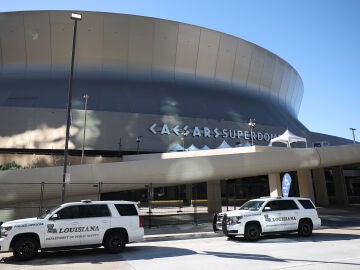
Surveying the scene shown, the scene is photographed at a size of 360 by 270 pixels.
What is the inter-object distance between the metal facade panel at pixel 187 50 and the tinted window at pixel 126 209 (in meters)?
41.9

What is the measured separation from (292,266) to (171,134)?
1518 inches

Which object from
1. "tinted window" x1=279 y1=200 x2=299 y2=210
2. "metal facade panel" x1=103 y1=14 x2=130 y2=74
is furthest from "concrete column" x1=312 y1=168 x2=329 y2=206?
"metal facade panel" x1=103 y1=14 x2=130 y2=74

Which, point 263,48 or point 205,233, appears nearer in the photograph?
point 205,233

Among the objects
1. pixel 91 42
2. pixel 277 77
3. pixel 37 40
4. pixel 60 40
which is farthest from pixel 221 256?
pixel 277 77

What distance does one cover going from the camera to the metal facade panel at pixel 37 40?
158 ft

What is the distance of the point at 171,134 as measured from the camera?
47156 millimetres

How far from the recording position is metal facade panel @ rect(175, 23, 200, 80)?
171 feet

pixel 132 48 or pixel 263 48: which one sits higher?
pixel 263 48

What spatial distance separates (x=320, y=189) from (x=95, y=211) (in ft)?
113

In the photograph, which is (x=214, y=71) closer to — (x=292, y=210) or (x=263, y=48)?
(x=263, y=48)

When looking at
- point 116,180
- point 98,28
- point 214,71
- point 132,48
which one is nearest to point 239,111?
point 214,71

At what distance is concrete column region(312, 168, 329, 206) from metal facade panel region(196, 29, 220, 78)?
2393 centimetres

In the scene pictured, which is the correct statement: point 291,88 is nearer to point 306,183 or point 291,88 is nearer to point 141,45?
point 141,45

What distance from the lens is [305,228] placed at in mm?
15750
